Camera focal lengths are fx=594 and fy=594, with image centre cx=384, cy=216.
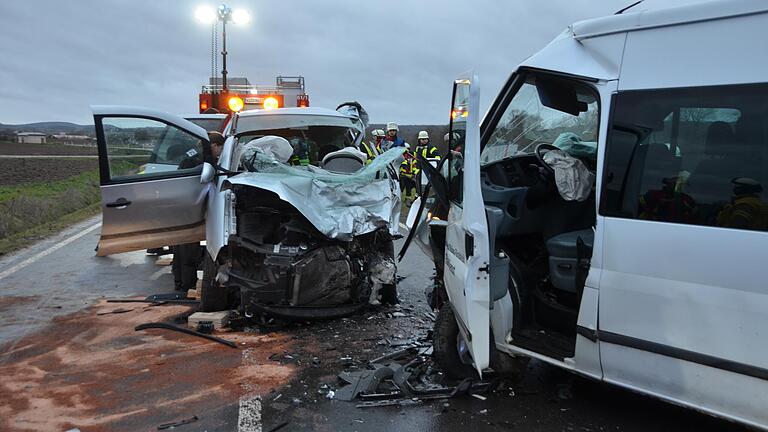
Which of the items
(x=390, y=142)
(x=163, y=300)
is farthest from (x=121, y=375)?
(x=390, y=142)

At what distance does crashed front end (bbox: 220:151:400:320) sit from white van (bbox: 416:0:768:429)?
1766mm

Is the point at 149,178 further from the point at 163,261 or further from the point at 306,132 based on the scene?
the point at 163,261

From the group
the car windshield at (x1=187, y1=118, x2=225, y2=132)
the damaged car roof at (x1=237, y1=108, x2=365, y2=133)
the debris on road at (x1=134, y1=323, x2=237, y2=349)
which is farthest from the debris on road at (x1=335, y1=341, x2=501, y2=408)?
the car windshield at (x1=187, y1=118, x2=225, y2=132)

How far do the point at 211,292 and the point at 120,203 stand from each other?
3.93ft

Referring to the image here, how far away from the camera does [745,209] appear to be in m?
2.80

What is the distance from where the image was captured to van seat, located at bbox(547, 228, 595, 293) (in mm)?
3701

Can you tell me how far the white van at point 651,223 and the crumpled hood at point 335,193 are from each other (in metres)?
1.78

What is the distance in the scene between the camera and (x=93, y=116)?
549 centimetres

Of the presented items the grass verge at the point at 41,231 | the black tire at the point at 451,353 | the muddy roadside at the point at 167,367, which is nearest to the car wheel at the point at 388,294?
the muddy roadside at the point at 167,367

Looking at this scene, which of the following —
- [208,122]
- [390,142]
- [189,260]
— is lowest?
[189,260]

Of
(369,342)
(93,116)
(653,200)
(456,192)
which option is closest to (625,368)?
(653,200)

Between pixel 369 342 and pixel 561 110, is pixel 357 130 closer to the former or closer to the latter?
pixel 369 342

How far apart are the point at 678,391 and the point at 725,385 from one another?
0.76ft

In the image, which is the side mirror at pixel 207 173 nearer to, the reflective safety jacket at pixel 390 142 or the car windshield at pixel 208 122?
the car windshield at pixel 208 122
